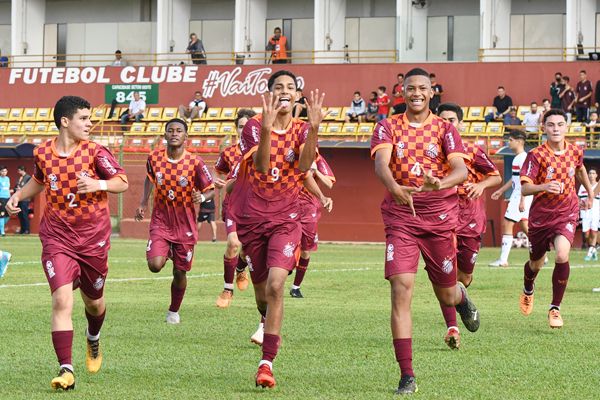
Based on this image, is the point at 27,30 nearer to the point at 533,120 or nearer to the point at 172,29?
the point at 172,29

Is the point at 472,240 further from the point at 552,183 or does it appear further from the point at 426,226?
the point at 426,226

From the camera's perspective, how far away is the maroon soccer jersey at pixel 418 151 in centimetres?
916

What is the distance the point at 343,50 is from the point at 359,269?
81.0 ft

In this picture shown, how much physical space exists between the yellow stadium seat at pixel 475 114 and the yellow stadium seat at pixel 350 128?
3587 millimetres

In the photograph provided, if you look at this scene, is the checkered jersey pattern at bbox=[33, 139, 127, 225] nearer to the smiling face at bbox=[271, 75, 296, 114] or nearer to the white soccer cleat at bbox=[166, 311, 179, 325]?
the smiling face at bbox=[271, 75, 296, 114]

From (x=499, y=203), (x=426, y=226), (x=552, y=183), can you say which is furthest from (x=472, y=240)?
(x=499, y=203)

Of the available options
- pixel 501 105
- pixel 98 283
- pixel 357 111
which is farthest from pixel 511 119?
pixel 98 283

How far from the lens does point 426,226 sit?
9188 millimetres

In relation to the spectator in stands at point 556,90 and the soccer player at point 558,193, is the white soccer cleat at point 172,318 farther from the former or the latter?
the spectator in stands at point 556,90

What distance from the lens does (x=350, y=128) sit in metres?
39.3

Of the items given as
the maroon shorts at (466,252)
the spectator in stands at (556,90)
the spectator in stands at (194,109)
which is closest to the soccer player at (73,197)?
the maroon shorts at (466,252)

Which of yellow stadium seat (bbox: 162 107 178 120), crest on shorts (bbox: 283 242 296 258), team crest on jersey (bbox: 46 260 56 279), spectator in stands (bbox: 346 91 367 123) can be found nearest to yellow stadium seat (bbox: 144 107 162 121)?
yellow stadium seat (bbox: 162 107 178 120)

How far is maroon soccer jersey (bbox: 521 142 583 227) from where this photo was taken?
1316 centimetres

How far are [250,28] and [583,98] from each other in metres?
16.4
